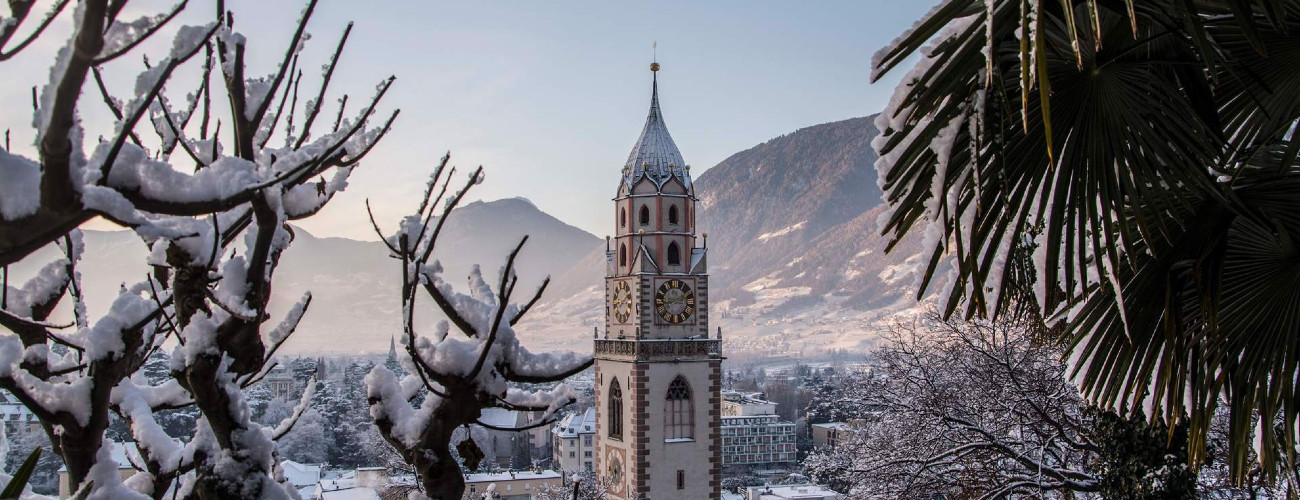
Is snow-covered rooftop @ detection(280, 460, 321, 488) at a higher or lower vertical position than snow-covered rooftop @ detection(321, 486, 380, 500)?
higher

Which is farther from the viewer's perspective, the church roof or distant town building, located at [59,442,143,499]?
the church roof

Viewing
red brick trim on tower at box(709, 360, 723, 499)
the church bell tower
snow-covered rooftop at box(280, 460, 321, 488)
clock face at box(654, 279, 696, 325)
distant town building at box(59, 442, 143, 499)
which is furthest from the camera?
snow-covered rooftop at box(280, 460, 321, 488)

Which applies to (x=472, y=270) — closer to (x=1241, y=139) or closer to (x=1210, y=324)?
(x=1210, y=324)

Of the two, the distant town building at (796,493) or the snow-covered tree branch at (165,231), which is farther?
the distant town building at (796,493)

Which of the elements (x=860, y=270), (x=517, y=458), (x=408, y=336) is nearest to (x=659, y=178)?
(x=408, y=336)

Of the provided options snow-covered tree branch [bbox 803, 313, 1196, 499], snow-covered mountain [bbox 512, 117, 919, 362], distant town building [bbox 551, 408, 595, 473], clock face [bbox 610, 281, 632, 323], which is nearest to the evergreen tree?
snow-covered tree branch [bbox 803, 313, 1196, 499]

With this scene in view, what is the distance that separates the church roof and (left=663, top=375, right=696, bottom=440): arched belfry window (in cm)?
480

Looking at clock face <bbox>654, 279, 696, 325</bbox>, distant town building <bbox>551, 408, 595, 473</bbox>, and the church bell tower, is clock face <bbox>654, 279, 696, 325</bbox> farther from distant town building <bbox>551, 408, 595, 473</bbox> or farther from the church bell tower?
distant town building <bbox>551, 408, 595, 473</bbox>

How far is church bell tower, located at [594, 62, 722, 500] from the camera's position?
76.2 ft

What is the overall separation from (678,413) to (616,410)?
175 centimetres

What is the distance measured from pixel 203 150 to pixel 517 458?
5948cm

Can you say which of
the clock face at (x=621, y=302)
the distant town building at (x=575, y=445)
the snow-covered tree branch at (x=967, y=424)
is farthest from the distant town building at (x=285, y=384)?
the snow-covered tree branch at (x=967, y=424)

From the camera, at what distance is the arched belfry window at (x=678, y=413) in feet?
77.1

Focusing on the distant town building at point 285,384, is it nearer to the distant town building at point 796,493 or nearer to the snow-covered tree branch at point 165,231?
the distant town building at point 796,493
